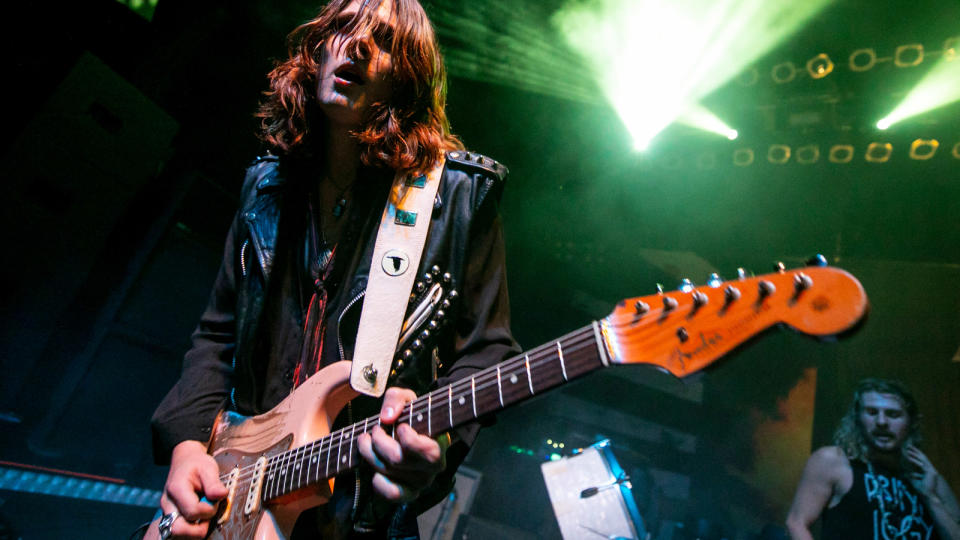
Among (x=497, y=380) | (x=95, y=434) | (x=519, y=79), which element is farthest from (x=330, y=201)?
(x=519, y=79)

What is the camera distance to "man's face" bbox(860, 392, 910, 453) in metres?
4.03

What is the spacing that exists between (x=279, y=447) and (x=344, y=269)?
641mm

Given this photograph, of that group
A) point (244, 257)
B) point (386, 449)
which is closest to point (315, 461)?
point (386, 449)

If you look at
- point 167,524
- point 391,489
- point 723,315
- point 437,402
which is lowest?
point 167,524

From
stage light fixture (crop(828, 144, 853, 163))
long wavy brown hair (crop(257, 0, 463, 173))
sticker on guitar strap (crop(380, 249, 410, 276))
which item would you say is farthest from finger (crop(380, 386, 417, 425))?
stage light fixture (crop(828, 144, 853, 163))

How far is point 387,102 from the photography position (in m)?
1.94

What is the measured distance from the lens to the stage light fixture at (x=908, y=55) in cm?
395

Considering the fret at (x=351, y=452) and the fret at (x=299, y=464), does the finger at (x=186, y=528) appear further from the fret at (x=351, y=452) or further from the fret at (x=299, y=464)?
the fret at (x=351, y=452)

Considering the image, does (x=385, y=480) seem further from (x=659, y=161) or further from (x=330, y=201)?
(x=659, y=161)

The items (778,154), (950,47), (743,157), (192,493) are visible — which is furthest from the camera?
(743,157)

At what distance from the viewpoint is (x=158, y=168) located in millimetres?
3787

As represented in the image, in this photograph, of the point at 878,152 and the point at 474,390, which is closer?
the point at 474,390

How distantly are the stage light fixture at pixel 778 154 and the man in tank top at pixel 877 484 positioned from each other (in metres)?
2.45

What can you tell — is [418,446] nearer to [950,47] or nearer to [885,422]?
[885,422]
